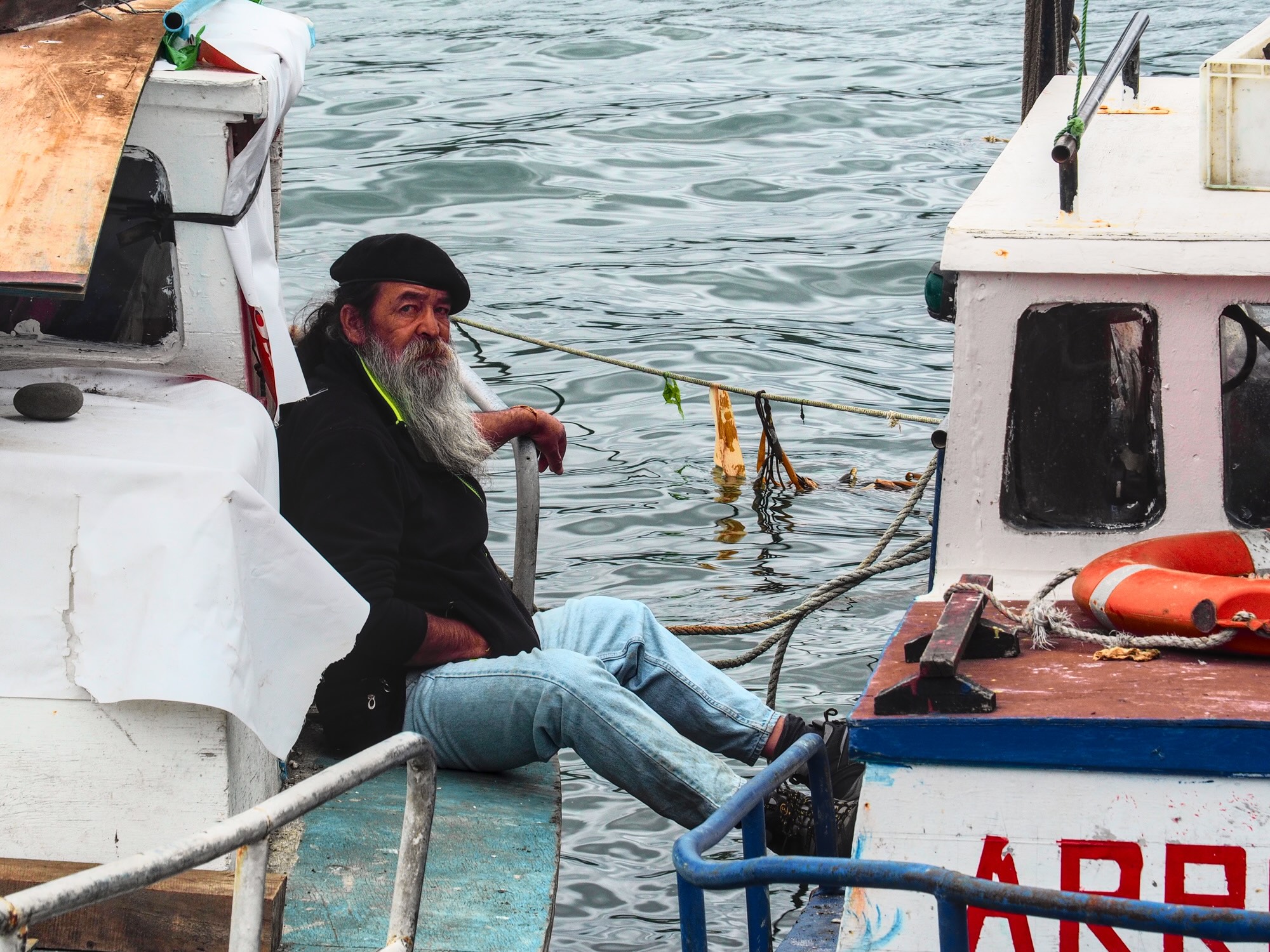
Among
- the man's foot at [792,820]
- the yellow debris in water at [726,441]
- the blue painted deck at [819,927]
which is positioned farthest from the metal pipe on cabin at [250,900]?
the yellow debris in water at [726,441]

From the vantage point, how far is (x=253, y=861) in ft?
8.32

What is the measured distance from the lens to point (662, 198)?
16.3m

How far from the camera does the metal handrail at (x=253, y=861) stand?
7.08 ft

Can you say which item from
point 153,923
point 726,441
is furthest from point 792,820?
point 726,441

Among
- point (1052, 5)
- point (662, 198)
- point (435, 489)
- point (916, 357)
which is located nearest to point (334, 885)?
point (435, 489)

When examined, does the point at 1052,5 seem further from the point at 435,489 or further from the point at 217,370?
the point at 217,370

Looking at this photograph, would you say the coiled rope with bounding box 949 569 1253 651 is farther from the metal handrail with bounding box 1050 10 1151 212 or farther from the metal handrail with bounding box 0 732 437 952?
the metal handrail with bounding box 0 732 437 952

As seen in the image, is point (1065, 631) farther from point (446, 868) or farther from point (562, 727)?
point (446, 868)

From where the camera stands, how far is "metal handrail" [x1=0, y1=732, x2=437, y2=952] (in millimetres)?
2158

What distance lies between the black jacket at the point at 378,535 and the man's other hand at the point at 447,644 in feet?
0.11

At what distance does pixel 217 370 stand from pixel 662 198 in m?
12.9

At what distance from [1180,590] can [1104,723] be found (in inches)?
20.8

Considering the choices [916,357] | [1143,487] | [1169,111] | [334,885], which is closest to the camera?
[334,885]

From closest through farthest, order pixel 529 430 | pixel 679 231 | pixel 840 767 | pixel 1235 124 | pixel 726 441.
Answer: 1. pixel 1235 124
2. pixel 840 767
3. pixel 529 430
4. pixel 726 441
5. pixel 679 231
